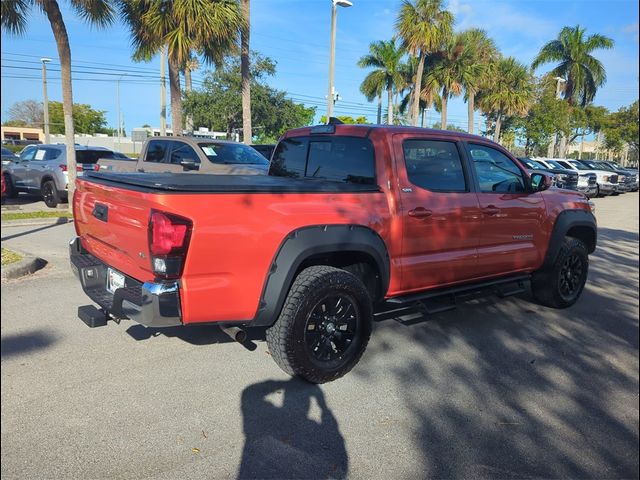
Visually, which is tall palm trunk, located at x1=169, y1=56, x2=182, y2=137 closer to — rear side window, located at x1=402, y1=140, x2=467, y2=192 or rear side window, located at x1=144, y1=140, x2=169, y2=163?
rear side window, located at x1=144, y1=140, x2=169, y2=163

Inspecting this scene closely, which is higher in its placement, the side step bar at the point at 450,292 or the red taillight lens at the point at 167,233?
the red taillight lens at the point at 167,233

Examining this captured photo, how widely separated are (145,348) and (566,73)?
129ft

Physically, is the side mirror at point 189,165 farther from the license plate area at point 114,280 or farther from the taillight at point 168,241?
the taillight at point 168,241

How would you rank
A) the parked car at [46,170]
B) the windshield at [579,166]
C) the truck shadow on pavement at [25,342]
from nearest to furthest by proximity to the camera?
the truck shadow on pavement at [25,342] < the parked car at [46,170] < the windshield at [579,166]

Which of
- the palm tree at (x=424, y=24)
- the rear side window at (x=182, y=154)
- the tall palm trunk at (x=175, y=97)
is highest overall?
the palm tree at (x=424, y=24)

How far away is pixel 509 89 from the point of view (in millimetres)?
34406

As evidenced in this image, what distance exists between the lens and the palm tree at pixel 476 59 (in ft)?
98.6

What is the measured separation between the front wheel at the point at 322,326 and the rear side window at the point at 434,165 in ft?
A: 3.77

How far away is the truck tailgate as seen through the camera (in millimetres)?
3129

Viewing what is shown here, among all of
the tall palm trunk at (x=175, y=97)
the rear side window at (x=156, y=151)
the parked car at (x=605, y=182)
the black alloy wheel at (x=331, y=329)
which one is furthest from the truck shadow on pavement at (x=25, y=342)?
the parked car at (x=605, y=182)

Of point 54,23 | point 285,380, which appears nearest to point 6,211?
point 54,23

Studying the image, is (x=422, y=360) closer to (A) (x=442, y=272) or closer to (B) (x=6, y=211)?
(A) (x=442, y=272)

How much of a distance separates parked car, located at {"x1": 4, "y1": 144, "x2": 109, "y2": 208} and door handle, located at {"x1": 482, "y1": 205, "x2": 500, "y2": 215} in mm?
10858

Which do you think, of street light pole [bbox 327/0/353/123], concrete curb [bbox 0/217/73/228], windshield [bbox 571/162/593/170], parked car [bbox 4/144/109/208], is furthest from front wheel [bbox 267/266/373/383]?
windshield [bbox 571/162/593/170]
